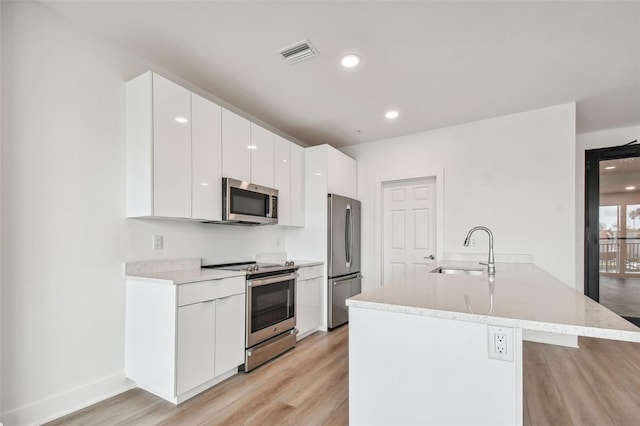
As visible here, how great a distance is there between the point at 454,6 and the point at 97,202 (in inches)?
108

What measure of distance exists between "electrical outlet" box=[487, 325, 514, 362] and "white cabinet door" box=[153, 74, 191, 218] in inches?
85.3

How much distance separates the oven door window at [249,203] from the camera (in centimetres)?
285

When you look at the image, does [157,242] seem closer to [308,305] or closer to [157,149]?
[157,149]

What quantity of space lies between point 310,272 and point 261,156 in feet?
4.74

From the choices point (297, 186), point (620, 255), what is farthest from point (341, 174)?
point (620, 255)

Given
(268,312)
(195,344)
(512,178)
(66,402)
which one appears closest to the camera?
(66,402)

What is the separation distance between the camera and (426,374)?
1326 millimetres

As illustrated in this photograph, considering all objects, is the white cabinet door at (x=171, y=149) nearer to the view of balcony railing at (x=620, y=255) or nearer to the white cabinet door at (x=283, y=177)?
the white cabinet door at (x=283, y=177)

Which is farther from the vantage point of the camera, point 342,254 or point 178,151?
point 342,254

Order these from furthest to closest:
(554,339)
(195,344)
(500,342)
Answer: (554,339) < (195,344) < (500,342)

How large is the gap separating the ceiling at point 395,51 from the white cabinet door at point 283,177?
41 centimetres

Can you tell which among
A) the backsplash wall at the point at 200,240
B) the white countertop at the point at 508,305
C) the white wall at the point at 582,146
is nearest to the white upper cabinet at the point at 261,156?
the backsplash wall at the point at 200,240

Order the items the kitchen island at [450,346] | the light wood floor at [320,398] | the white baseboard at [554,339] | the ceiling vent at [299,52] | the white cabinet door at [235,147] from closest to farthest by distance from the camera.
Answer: the kitchen island at [450,346] < the light wood floor at [320,398] < the ceiling vent at [299,52] < the white cabinet door at [235,147] < the white baseboard at [554,339]

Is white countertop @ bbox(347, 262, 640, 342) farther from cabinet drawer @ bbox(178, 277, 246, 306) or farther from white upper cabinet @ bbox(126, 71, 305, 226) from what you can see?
white upper cabinet @ bbox(126, 71, 305, 226)
